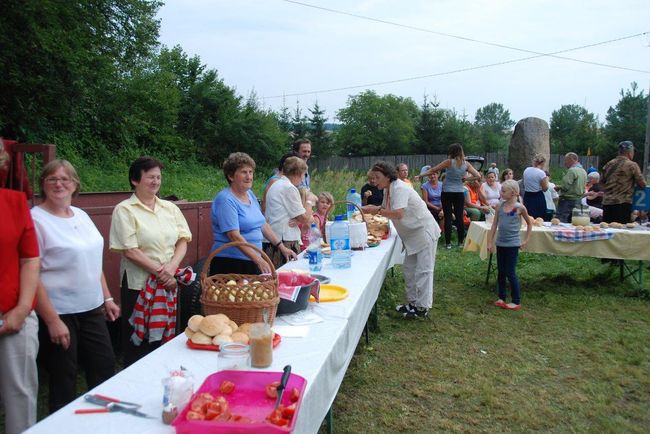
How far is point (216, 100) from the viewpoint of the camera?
70.9 feet

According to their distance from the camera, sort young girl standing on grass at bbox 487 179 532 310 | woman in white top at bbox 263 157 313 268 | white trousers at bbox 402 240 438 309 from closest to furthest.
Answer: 1. woman in white top at bbox 263 157 313 268
2. white trousers at bbox 402 240 438 309
3. young girl standing on grass at bbox 487 179 532 310

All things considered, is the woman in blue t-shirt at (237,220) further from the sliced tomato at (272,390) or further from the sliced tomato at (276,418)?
the sliced tomato at (276,418)

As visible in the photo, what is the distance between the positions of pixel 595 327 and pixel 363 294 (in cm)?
305

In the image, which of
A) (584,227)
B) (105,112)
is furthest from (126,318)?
(105,112)

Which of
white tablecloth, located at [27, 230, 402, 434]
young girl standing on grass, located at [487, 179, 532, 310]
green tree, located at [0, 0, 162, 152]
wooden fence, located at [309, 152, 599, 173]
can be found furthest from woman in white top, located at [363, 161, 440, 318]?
wooden fence, located at [309, 152, 599, 173]

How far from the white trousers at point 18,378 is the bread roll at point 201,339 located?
69cm

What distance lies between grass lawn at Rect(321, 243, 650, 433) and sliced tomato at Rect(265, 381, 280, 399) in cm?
157

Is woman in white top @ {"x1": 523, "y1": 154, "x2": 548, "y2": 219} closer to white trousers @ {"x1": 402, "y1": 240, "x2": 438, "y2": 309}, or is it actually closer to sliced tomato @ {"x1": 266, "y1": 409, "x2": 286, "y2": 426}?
white trousers @ {"x1": 402, "y1": 240, "x2": 438, "y2": 309}

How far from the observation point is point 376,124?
1679 inches

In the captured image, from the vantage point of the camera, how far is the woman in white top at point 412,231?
4.68 m

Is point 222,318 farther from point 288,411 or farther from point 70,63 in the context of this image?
point 70,63

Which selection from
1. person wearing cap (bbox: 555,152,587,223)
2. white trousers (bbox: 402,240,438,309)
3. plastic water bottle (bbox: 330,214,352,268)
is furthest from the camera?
person wearing cap (bbox: 555,152,587,223)

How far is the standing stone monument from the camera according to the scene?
14812 millimetres

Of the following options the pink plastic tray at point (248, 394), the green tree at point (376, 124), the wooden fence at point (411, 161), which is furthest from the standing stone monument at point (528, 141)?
the green tree at point (376, 124)
